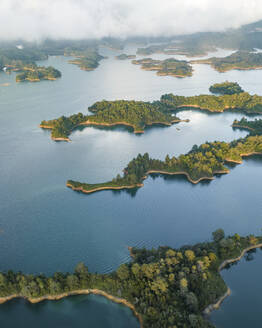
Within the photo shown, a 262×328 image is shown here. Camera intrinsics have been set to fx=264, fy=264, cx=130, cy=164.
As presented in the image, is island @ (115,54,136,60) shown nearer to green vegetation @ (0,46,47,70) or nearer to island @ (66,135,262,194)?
green vegetation @ (0,46,47,70)

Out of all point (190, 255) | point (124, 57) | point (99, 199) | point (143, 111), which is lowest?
point (99, 199)

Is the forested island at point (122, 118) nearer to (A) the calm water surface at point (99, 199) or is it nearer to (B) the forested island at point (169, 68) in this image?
(A) the calm water surface at point (99, 199)

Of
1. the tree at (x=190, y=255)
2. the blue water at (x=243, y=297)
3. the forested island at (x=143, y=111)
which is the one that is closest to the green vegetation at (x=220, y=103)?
the forested island at (x=143, y=111)

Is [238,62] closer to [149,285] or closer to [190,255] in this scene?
[190,255]

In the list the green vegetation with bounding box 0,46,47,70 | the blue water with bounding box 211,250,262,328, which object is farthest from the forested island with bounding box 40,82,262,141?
the green vegetation with bounding box 0,46,47,70

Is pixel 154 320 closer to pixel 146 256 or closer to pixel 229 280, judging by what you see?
pixel 146 256

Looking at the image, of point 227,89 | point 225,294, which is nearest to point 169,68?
point 227,89
